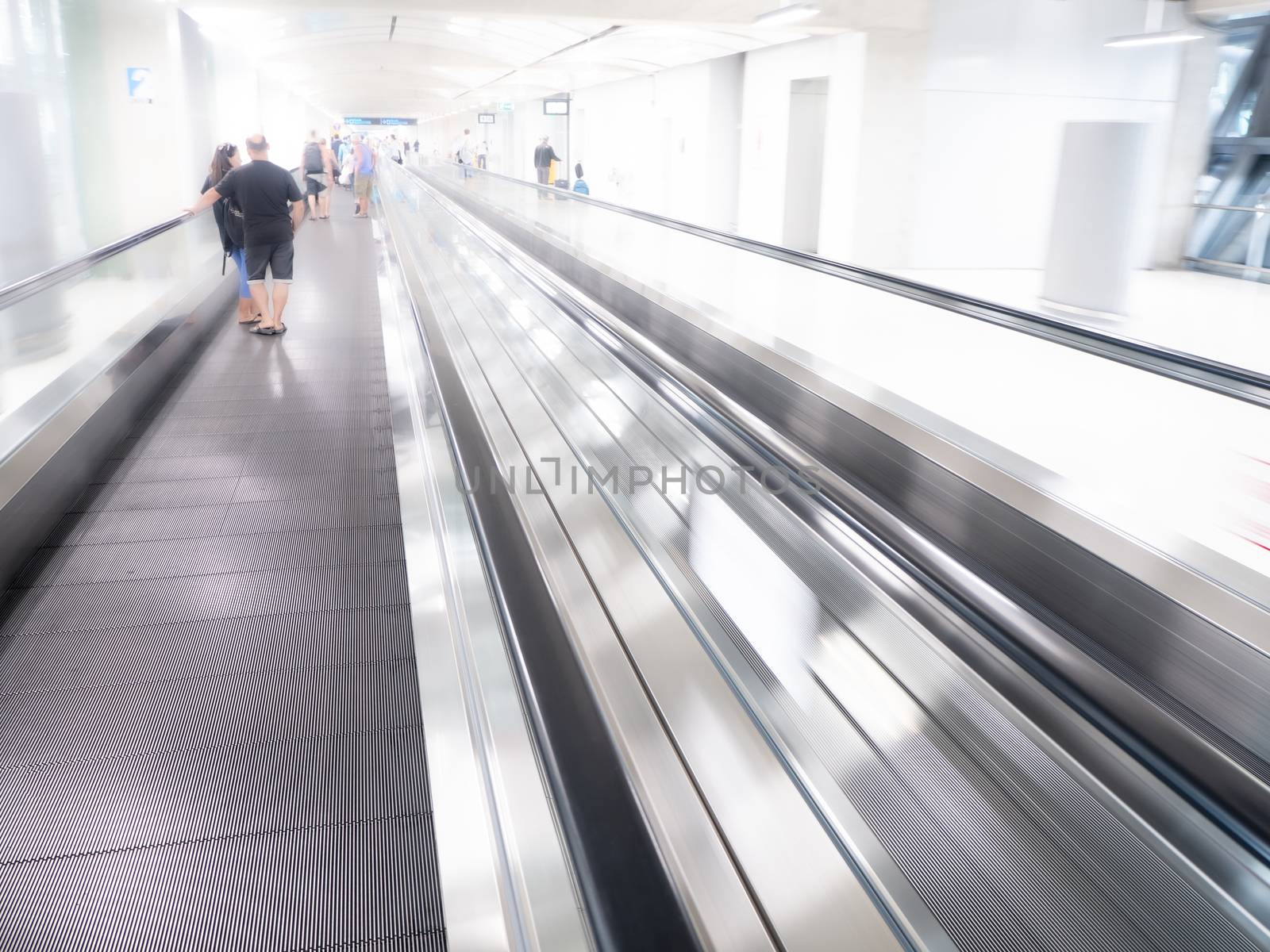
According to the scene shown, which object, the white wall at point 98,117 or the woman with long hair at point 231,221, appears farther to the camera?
the white wall at point 98,117

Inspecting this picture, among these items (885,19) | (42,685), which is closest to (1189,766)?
(42,685)

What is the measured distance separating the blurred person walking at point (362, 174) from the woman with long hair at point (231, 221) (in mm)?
10552

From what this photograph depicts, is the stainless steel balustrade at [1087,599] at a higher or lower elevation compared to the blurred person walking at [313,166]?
lower

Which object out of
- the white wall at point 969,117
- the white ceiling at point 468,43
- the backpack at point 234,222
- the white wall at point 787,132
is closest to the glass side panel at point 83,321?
the backpack at point 234,222

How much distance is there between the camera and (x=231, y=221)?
8320mm

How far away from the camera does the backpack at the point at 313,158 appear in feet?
58.3

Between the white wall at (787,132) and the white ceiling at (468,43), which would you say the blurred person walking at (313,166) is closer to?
the white ceiling at (468,43)

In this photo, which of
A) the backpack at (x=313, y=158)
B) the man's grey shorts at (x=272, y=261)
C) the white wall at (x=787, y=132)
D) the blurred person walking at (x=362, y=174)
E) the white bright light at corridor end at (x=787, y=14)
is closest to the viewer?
the man's grey shorts at (x=272, y=261)

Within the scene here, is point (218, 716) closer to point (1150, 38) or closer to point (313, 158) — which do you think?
point (1150, 38)

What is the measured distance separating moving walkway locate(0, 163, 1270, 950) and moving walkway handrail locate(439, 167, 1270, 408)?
3.41 ft

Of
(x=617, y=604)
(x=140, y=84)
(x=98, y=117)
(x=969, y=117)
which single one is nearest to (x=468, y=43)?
(x=140, y=84)

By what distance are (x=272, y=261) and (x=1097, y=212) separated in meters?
8.64

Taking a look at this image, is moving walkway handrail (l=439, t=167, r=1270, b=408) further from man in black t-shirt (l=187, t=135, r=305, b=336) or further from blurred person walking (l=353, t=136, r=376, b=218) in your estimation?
blurred person walking (l=353, t=136, r=376, b=218)

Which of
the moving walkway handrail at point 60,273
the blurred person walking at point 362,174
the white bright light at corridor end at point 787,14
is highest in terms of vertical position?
the white bright light at corridor end at point 787,14
